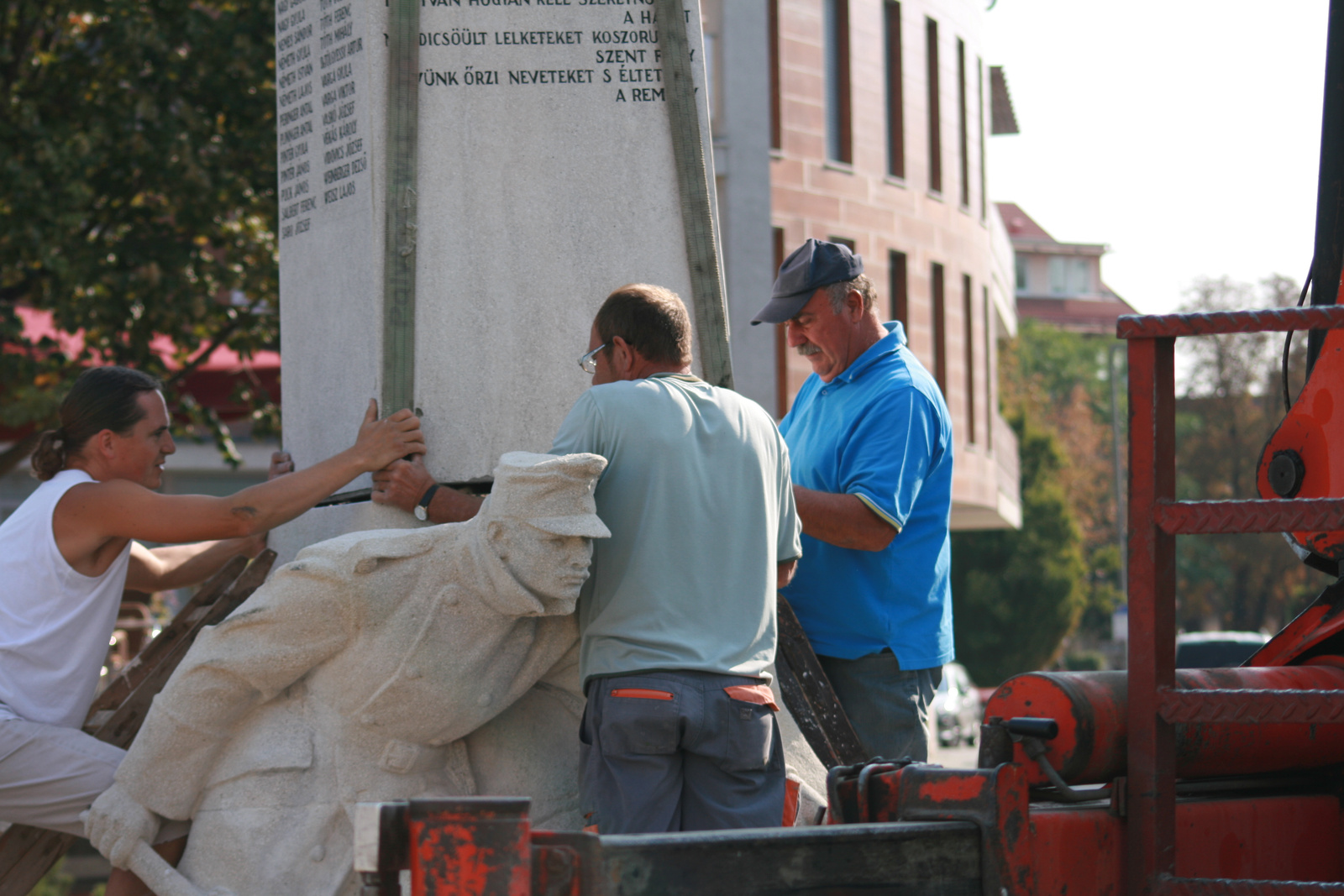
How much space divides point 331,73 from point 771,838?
2878 mm

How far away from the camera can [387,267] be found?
411cm

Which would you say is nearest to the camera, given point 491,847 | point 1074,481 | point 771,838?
point 491,847

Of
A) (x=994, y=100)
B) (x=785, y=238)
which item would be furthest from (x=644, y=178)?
(x=994, y=100)

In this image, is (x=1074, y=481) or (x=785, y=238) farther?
(x=1074, y=481)

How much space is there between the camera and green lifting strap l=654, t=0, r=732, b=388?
429 centimetres

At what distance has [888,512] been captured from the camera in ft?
12.1

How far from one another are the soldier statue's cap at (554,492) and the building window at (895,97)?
19.1 metres

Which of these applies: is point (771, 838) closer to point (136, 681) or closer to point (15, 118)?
point (136, 681)

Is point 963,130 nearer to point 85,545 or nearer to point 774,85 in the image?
point 774,85

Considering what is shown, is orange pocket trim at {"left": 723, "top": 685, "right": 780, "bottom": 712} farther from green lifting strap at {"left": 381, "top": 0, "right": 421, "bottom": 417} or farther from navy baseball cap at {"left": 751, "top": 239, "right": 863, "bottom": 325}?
green lifting strap at {"left": 381, "top": 0, "right": 421, "bottom": 417}

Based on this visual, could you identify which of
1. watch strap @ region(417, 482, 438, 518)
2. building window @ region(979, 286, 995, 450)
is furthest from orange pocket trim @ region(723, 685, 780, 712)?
building window @ region(979, 286, 995, 450)

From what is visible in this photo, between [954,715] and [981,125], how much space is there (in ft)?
34.9

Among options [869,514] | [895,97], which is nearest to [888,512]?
[869,514]

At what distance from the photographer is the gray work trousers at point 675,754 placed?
9.68 feet
